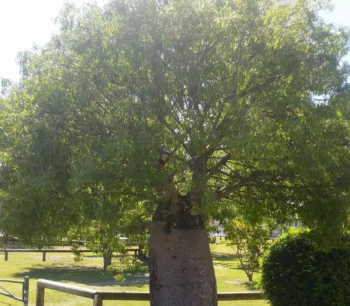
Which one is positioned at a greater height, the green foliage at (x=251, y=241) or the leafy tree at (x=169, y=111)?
the leafy tree at (x=169, y=111)

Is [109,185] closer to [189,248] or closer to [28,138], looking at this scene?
[28,138]

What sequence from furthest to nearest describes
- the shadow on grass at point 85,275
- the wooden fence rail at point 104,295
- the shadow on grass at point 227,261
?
the shadow on grass at point 227,261
the shadow on grass at point 85,275
the wooden fence rail at point 104,295

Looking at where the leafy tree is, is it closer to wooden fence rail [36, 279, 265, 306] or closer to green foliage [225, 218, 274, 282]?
wooden fence rail [36, 279, 265, 306]

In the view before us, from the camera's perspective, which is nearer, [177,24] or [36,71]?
[177,24]

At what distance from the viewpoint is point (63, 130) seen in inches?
265

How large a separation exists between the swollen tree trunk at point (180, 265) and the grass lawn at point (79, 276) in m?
5.32

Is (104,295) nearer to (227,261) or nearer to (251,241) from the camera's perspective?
(251,241)

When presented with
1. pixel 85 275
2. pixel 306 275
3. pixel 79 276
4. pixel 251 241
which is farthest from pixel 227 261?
pixel 306 275

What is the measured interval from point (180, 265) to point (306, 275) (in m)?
3.07

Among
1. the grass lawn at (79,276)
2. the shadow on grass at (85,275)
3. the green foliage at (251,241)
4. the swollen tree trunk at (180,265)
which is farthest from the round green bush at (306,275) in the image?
the green foliage at (251,241)

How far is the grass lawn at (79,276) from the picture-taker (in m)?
13.4

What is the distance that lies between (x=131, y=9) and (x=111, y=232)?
307 centimetres

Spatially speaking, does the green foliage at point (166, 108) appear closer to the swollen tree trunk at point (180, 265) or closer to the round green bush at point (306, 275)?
the swollen tree trunk at point (180, 265)

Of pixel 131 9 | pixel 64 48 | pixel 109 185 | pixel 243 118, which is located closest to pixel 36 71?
pixel 64 48
